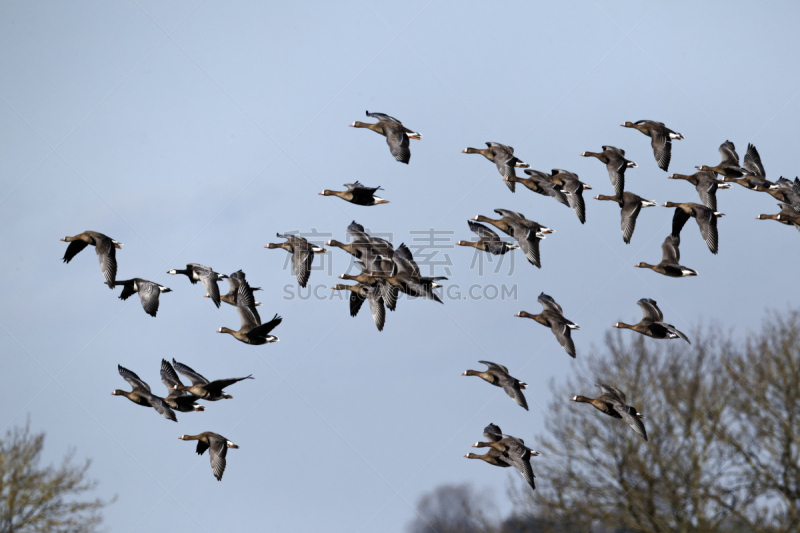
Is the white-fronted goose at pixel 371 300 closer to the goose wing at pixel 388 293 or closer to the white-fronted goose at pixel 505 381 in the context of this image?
the goose wing at pixel 388 293

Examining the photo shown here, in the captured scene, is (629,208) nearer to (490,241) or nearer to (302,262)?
(490,241)

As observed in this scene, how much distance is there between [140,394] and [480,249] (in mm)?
10352

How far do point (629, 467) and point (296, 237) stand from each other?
12.9 metres

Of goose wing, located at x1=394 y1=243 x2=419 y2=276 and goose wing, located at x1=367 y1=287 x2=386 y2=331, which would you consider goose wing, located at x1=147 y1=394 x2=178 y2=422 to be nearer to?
goose wing, located at x1=367 y1=287 x2=386 y2=331

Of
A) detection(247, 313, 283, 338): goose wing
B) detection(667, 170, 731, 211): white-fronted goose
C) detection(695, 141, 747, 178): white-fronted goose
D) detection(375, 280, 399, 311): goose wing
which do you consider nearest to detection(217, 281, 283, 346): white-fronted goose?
detection(247, 313, 283, 338): goose wing

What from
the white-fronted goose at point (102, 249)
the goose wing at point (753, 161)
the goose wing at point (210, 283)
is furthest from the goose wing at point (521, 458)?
the goose wing at point (753, 161)

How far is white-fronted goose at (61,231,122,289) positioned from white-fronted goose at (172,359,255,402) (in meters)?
3.22

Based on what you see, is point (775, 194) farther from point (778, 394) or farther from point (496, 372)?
point (496, 372)

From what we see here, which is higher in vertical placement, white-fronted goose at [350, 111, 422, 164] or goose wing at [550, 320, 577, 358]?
white-fronted goose at [350, 111, 422, 164]

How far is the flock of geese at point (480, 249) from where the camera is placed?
26.9 m

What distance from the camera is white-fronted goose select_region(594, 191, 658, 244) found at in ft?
99.0

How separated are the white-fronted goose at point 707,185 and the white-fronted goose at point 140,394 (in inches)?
637

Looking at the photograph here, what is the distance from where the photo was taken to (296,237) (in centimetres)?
2798

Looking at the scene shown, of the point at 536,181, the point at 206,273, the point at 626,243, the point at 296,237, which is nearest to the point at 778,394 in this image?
the point at 626,243
